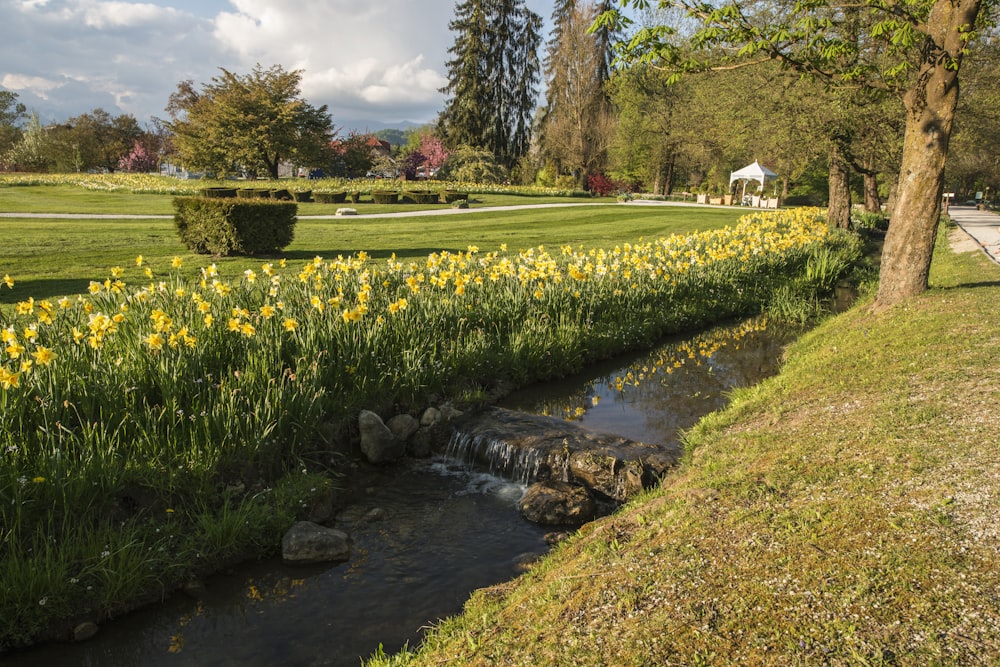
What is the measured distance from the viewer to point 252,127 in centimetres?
3747

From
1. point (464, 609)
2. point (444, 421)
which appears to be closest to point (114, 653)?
point (464, 609)

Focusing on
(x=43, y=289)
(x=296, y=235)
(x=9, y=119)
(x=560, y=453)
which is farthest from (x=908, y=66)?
(x=9, y=119)

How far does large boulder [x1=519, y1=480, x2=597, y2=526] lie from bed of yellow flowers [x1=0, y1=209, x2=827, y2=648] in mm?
1701

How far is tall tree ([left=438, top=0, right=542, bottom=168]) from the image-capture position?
2100 inches

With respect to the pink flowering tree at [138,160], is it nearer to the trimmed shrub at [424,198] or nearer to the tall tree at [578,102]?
the tall tree at [578,102]

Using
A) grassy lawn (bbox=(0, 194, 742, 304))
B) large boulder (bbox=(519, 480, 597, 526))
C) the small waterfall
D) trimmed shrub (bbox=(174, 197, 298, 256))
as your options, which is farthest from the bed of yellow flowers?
trimmed shrub (bbox=(174, 197, 298, 256))

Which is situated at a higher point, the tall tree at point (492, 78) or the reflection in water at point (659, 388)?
the tall tree at point (492, 78)

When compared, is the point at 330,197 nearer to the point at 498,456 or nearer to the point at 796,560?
the point at 498,456

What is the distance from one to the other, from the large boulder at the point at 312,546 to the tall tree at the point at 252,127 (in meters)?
36.9

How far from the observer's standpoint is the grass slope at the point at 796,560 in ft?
8.29

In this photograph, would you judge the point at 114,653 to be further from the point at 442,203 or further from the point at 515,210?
the point at 442,203

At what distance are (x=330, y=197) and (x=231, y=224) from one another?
17.3 m

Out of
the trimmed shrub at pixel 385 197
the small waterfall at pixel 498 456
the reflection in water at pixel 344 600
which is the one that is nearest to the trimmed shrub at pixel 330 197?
the trimmed shrub at pixel 385 197

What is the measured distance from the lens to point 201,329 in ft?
18.0
